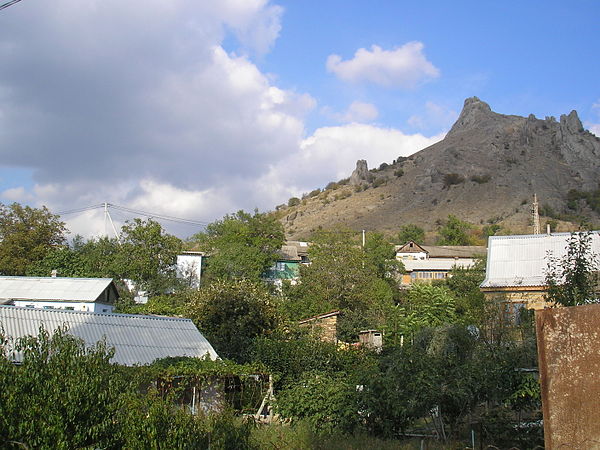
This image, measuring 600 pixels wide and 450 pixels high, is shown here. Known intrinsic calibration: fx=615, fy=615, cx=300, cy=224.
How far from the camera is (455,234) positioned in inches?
3024

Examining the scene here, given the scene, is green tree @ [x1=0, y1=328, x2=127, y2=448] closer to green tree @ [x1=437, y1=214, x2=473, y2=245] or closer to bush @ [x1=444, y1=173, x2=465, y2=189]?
green tree @ [x1=437, y1=214, x2=473, y2=245]

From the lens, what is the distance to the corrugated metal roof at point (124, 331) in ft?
61.8

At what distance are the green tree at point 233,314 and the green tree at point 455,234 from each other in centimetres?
4867

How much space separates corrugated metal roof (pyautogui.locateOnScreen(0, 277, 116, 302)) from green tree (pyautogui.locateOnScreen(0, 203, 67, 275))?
934cm

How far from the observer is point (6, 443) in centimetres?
554

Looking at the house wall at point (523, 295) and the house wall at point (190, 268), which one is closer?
the house wall at point (523, 295)

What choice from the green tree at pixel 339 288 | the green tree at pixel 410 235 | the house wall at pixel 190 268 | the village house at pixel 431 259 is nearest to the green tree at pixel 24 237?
the house wall at pixel 190 268

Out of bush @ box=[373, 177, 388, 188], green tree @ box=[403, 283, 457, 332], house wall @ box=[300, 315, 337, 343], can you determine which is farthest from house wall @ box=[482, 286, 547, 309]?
bush @ box=[373, 177, 388, 188]

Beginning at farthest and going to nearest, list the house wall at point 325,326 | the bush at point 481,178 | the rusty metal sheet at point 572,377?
the bush at point 481,178 < the house wall at point 325,326 < the rusty metal sheet at point 572,377

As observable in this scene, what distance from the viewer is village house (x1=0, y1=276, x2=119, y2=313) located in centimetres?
4050

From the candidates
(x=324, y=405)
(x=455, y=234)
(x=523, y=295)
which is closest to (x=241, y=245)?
(x=523, y=295)

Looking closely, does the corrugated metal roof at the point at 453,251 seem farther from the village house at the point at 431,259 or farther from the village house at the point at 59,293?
the village house at the point at 59,293

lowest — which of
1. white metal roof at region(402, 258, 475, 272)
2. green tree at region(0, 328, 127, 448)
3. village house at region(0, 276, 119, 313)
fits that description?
green tree at region(0, 328, 127, 448)

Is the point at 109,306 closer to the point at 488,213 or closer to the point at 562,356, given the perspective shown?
the point at 562,356
